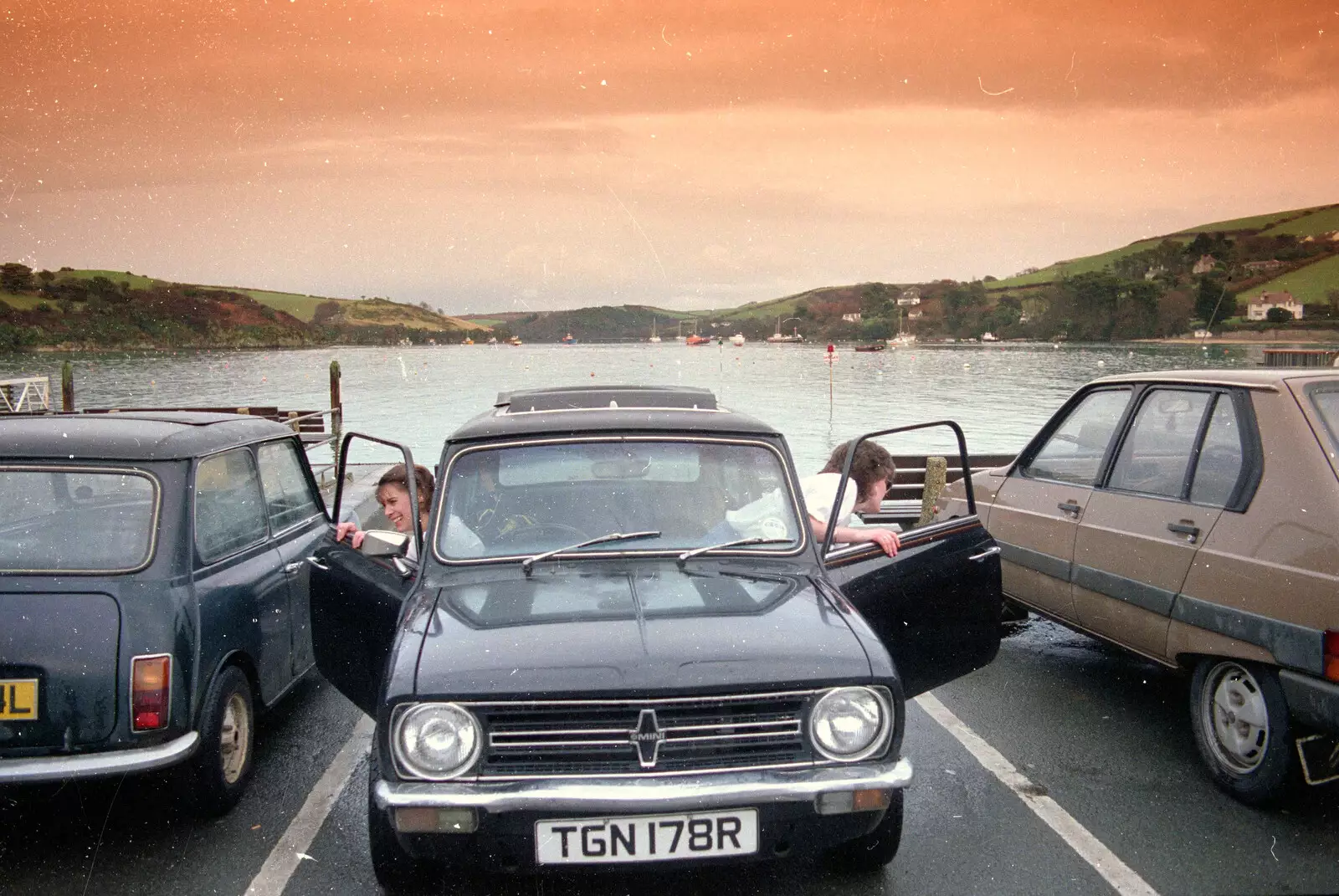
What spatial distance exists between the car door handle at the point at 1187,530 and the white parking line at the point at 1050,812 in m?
1.38

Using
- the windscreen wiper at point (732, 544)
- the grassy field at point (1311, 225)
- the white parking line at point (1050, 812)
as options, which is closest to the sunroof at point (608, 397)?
the windscreen wiper at point (732, 544)

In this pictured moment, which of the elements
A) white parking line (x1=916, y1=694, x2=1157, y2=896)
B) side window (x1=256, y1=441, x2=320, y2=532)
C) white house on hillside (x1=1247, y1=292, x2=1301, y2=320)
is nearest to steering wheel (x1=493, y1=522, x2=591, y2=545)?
side window (x1=256, y1=441, x2=320, y2=532)

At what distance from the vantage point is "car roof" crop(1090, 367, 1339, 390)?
15.9 feet

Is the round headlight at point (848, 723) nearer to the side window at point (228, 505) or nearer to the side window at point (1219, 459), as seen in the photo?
the side window at point (1219, 459)

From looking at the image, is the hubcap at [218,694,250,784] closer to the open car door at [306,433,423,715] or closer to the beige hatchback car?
the open car door at [306,433,423,715]

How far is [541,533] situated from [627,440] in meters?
0.52

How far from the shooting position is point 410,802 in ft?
9.89

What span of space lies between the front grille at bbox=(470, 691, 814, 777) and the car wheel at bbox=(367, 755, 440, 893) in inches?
20.8

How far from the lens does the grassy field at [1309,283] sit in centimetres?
2762

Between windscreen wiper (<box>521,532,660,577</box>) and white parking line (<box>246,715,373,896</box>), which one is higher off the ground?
windscreen wiper (<box>521,532,660,577</box>)

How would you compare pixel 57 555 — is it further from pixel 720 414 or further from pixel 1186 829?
pixel 1186 829

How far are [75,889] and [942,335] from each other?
152 metres

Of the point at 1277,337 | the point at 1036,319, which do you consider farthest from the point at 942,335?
the point at 1277,337

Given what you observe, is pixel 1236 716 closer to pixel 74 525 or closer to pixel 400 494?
pixel 400 494
